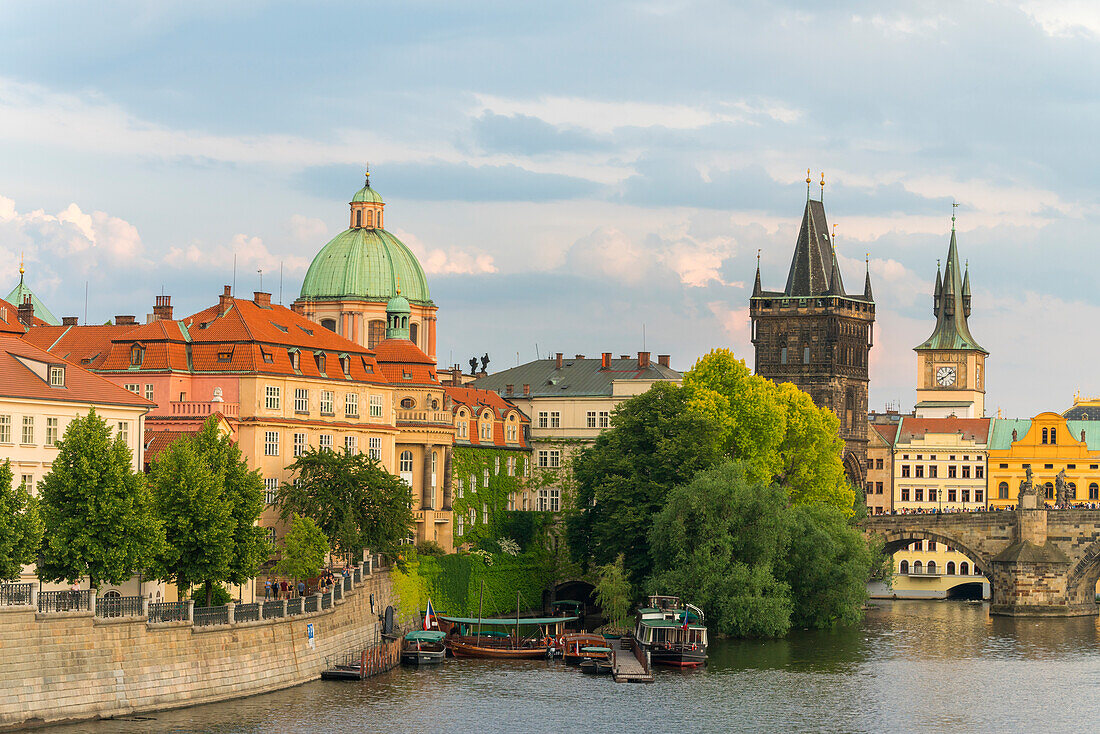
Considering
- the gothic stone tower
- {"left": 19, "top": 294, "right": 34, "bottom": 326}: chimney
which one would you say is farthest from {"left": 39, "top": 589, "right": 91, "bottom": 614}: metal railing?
the gothic stone tower

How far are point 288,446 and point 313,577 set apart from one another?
12.0 metres

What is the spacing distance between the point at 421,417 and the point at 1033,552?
4828 centimetres

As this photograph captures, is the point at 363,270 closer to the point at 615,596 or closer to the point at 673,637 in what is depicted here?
the point at 615,596

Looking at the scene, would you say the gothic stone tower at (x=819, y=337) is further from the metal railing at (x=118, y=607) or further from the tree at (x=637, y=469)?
the metal railing at (x=118, y=607)

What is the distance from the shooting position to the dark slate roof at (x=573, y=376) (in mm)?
142500

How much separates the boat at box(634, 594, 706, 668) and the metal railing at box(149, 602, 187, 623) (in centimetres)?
2935

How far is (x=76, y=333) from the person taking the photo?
4478 inches

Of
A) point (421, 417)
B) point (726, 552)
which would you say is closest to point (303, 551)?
point (726, 552)

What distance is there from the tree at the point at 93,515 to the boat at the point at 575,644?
28.5 metres

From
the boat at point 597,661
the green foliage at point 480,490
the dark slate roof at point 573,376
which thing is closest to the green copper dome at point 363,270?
the dark slate roof at point 573,376

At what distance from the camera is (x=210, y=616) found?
7856 centimetres

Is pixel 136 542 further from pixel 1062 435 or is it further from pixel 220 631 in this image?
pixel 1062 435

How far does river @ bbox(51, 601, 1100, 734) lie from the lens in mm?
78500

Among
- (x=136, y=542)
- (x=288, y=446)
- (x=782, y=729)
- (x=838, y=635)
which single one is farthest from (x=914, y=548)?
(x=136, y=542)
